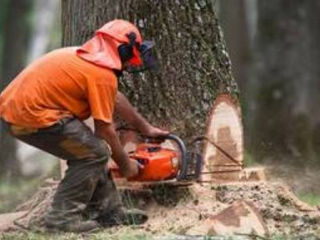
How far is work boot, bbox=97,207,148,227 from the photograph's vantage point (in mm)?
7766

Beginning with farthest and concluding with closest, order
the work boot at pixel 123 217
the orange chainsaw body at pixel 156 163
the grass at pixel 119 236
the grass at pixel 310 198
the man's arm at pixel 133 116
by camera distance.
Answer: the grass at pixel 310 198 → the man's arm at pixel 133 116 → the work boot at pixel 123 217 → the orange chainsaw body at pixel 156 163 → the grass at pixel 119 236

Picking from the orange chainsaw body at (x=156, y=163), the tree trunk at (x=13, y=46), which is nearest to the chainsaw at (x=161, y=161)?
the orange chainsaw body at (x=156, y=163)

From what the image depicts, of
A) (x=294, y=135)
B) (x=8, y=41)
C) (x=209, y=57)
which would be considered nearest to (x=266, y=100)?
(x=294, y=135)

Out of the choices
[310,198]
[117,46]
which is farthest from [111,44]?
[310,198]

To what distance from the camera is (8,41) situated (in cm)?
2259

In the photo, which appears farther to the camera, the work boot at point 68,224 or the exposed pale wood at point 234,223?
the work boot at point 68,224

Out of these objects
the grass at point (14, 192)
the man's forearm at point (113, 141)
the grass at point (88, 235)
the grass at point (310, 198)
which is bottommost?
the grass at point (14, 192)

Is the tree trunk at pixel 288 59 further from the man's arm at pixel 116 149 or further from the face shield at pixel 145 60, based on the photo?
the man's arm at pixel 116 149

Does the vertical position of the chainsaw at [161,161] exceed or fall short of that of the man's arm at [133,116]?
it falls short

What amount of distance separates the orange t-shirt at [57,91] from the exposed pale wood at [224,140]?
1227 mm

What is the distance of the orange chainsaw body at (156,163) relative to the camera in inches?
299

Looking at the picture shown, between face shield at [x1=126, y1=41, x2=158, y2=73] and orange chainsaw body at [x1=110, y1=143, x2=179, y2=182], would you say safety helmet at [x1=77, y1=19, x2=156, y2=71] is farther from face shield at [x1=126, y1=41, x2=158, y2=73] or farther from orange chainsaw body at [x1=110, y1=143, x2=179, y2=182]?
orange chainsaw body at [x1=110, y1=143, x2=179, y2=182]

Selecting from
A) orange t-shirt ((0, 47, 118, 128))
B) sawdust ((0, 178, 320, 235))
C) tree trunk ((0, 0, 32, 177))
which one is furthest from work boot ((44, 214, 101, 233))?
tree trunk ((0, 0, 32, 177))

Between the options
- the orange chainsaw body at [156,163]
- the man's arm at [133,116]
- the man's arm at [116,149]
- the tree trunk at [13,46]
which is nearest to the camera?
the man's arm at [116,149]
